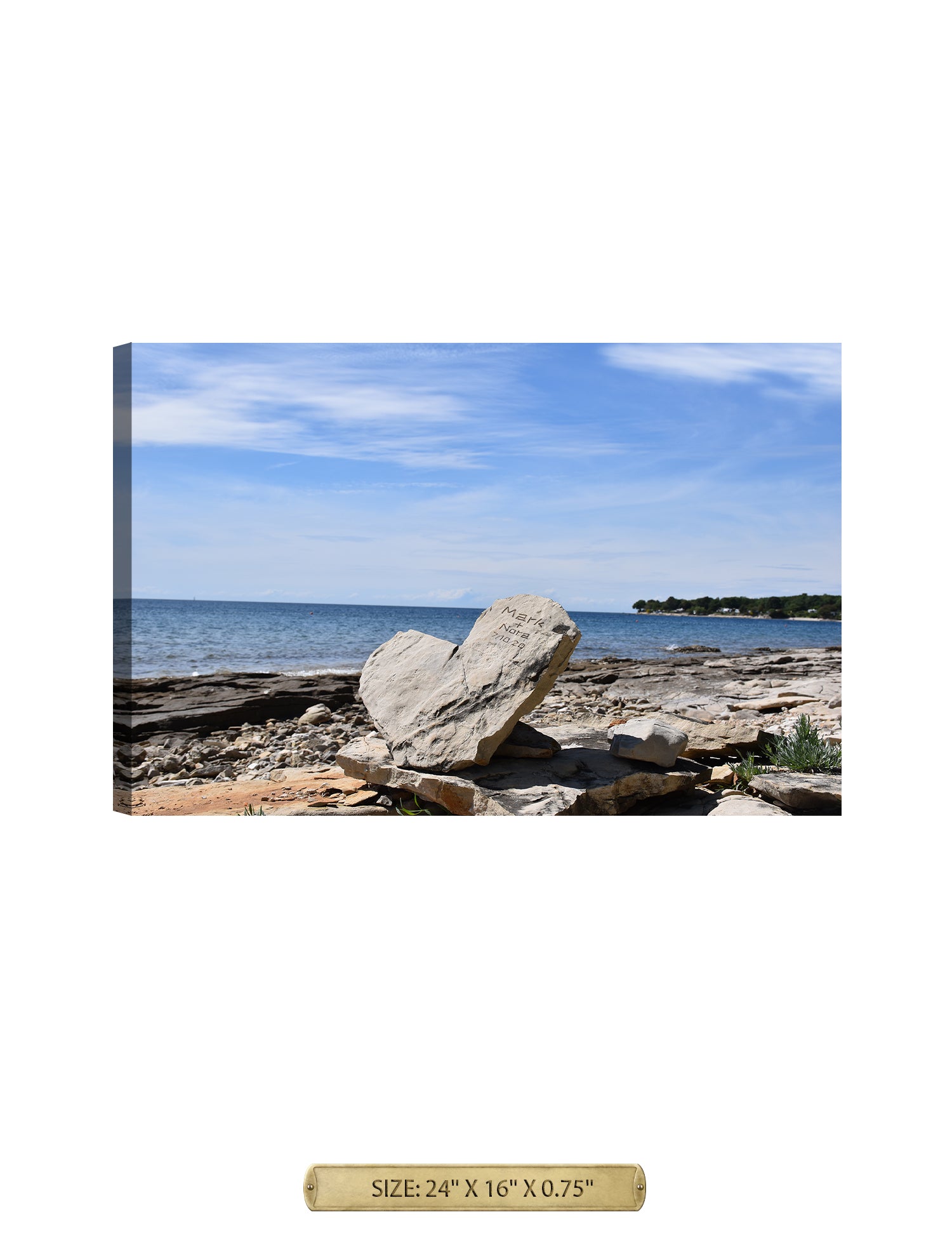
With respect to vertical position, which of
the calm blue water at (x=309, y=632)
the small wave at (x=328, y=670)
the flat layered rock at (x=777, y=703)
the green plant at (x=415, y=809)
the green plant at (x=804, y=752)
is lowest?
the green plant at (x=415, y=809)

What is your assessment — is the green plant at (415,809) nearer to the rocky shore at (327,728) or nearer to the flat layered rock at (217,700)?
the rocky shore at (327,728)

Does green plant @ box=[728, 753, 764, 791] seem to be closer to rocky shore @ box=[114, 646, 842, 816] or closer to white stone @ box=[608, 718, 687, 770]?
rocky shore @ box=[114, 646, 842, 816]

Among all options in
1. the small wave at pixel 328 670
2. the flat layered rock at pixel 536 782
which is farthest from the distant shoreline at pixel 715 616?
the small wave at pixel 328 670

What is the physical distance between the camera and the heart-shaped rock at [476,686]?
18.0ft

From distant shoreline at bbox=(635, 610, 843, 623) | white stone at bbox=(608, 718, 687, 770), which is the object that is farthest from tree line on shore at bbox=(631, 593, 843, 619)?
white stone at bbox=(608, 718, 687, 770)

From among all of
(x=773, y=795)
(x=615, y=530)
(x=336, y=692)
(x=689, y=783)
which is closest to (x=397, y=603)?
(x=336, y=692)

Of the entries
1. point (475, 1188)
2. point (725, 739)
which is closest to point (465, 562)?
point (725, 739)

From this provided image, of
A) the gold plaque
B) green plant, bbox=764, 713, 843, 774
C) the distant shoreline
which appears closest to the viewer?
the gold plaque

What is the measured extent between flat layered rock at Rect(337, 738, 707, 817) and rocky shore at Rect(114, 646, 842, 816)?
0.26 feet

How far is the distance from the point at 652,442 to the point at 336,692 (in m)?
3.67

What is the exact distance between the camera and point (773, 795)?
5.35m

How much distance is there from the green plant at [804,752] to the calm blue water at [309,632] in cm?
100

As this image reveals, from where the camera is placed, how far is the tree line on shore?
20.1 ft

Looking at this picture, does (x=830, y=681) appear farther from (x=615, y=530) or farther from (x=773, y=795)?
(x=615, y=530)
